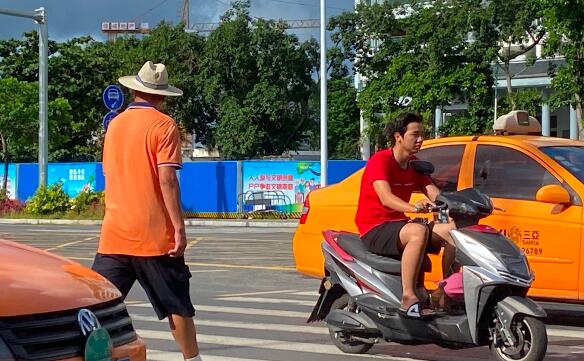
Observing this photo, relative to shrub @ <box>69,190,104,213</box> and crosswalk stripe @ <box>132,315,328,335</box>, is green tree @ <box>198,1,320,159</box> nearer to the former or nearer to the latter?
shrub @ <box>69,190,104,213</box>

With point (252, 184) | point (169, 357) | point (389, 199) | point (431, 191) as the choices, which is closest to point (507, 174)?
point (431, 191)

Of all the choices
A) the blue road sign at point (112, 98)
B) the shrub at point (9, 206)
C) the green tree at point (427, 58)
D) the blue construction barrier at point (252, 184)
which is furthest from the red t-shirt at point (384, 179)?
the green tree at point (427, 58)

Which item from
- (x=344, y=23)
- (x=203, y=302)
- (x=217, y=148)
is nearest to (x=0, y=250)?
(x=203, y=302)

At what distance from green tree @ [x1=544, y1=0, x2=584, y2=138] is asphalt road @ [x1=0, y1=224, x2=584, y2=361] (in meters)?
9.01

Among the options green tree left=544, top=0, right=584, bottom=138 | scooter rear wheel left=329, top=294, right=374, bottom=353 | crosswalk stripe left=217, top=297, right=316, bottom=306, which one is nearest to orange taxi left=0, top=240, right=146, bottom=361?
scooter rear wheel left=329, top=294, right=374, bottom=353

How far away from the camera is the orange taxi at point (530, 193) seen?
782 cm

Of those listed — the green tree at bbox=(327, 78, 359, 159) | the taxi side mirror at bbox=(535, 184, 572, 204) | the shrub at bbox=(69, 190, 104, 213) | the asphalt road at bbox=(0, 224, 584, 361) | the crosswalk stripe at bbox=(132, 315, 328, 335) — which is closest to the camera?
the asphalt road at bbox=(0, 224, 584, 361)

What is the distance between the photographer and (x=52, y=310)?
3.56 m

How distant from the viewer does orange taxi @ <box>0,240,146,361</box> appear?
133 inches

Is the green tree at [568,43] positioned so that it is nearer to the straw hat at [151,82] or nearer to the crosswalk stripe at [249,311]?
the crosswalk stripe at [249,311]

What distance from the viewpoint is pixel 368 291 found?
691 cm

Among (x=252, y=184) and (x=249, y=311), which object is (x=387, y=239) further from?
(x=252, y=184)

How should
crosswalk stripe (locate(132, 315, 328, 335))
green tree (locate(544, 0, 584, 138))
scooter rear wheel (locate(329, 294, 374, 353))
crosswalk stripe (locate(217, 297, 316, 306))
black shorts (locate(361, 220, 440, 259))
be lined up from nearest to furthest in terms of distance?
black shorts (locate(361, 220, 440, 259)), scooter rear wheel (locate(329, 294, 374, 353)), crosswalk stripe (locate(132, 315, 328, 335)), crosswalk stripe (locate(217, 297, 316, 306)), green tree (locate(544, 0, 584, 138))

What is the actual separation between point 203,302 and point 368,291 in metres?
3.96
